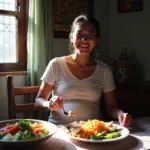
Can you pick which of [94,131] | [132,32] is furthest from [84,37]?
[132,32]

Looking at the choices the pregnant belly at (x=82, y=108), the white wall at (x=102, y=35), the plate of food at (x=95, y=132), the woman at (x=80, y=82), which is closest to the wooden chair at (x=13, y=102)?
the woman at (x=80, y=82)

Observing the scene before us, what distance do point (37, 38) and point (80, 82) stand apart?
2.92 feet

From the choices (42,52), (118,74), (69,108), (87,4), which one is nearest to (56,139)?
(69,108)

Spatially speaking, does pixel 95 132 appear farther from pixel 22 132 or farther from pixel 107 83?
pixel 107 83

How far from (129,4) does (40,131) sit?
212 cm

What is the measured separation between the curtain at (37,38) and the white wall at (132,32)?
91cm

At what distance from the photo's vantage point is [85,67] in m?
1.72

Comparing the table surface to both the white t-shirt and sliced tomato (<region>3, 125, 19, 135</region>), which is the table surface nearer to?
sliced tomato (<region>3, 125, 19, 135</region>)

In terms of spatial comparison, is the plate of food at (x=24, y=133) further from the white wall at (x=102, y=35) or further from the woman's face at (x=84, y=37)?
the white wall at (x=102, y=35)

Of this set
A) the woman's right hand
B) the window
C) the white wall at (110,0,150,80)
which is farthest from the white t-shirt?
the white wall at (110,0,150,80)

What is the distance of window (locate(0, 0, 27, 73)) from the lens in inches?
90.2

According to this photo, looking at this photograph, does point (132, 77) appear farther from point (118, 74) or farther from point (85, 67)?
point (85, 67)

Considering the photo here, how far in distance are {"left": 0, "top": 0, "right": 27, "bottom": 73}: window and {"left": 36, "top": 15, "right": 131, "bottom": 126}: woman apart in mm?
809

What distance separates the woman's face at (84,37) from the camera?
1.58 metres
